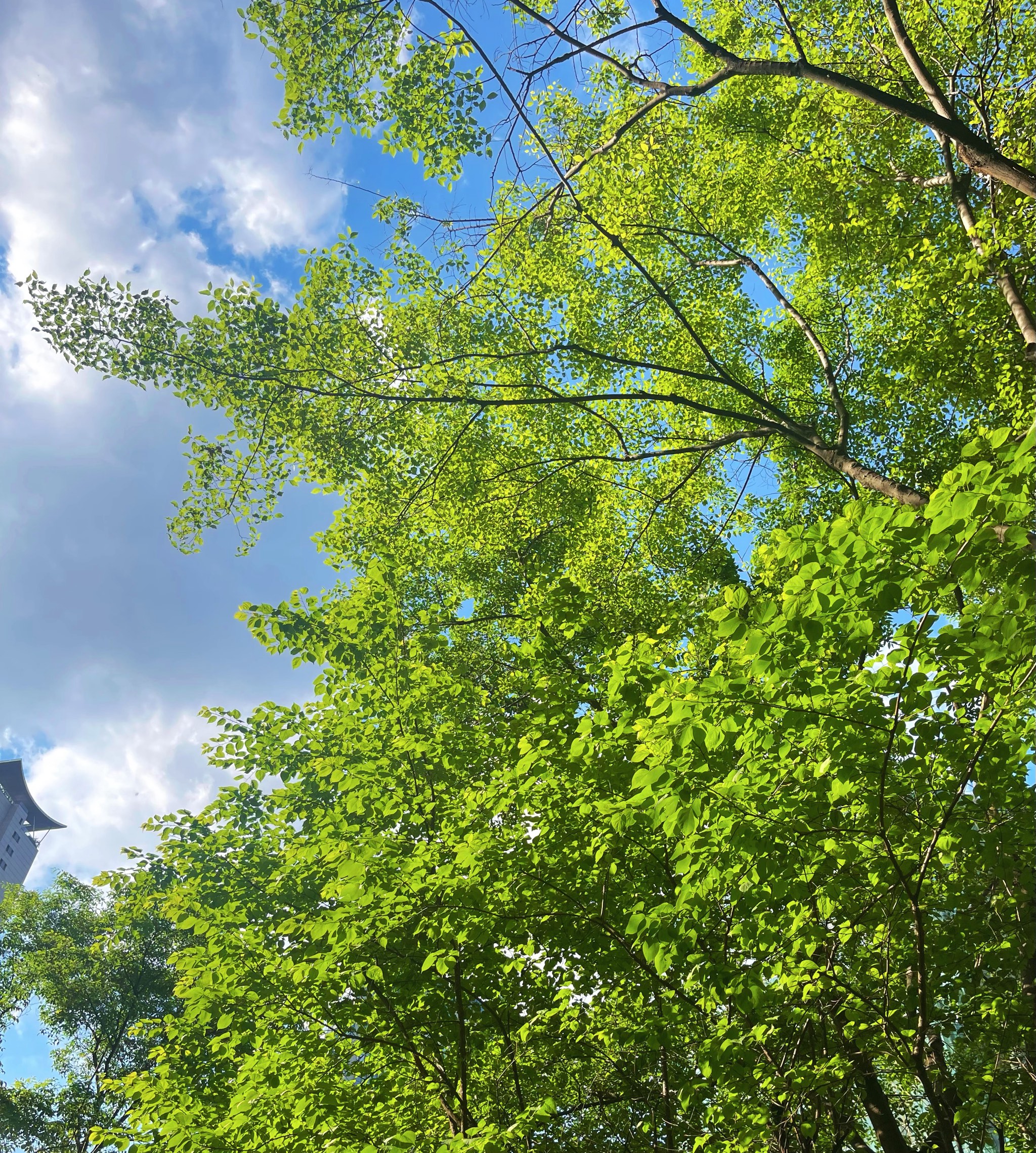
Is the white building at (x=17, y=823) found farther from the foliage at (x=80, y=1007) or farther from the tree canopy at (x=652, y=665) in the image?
the tree canopy at (x=652, y=665)

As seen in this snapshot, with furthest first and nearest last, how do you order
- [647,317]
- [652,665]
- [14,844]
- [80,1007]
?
1. [14,844]
2. [80,1007]
3. [647,317]
4. [652,665]

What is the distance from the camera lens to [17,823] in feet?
252

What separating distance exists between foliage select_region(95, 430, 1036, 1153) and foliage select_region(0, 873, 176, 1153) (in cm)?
1541

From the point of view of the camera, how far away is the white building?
243 ft

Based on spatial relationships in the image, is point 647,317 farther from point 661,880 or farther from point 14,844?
point 14,844

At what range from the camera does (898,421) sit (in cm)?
1136

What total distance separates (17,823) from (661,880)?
96.0 meters

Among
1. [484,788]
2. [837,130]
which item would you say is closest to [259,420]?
[484,788]

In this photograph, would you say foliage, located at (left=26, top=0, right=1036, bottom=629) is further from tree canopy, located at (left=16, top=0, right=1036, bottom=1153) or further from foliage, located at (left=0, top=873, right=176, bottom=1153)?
foliage, located at (left=0, top=873, right=176, bottom=1153)

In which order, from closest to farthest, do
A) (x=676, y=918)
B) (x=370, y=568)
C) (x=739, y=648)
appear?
(x=739, y=648) < (x=676, y=918) < (x=370, y=568)

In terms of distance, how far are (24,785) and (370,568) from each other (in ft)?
308

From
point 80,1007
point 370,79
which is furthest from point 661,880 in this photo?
point 80,1007

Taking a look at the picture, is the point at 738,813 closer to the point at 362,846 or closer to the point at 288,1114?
the point at 362,846

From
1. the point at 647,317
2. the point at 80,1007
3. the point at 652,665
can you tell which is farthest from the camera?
the point at 80,1007
